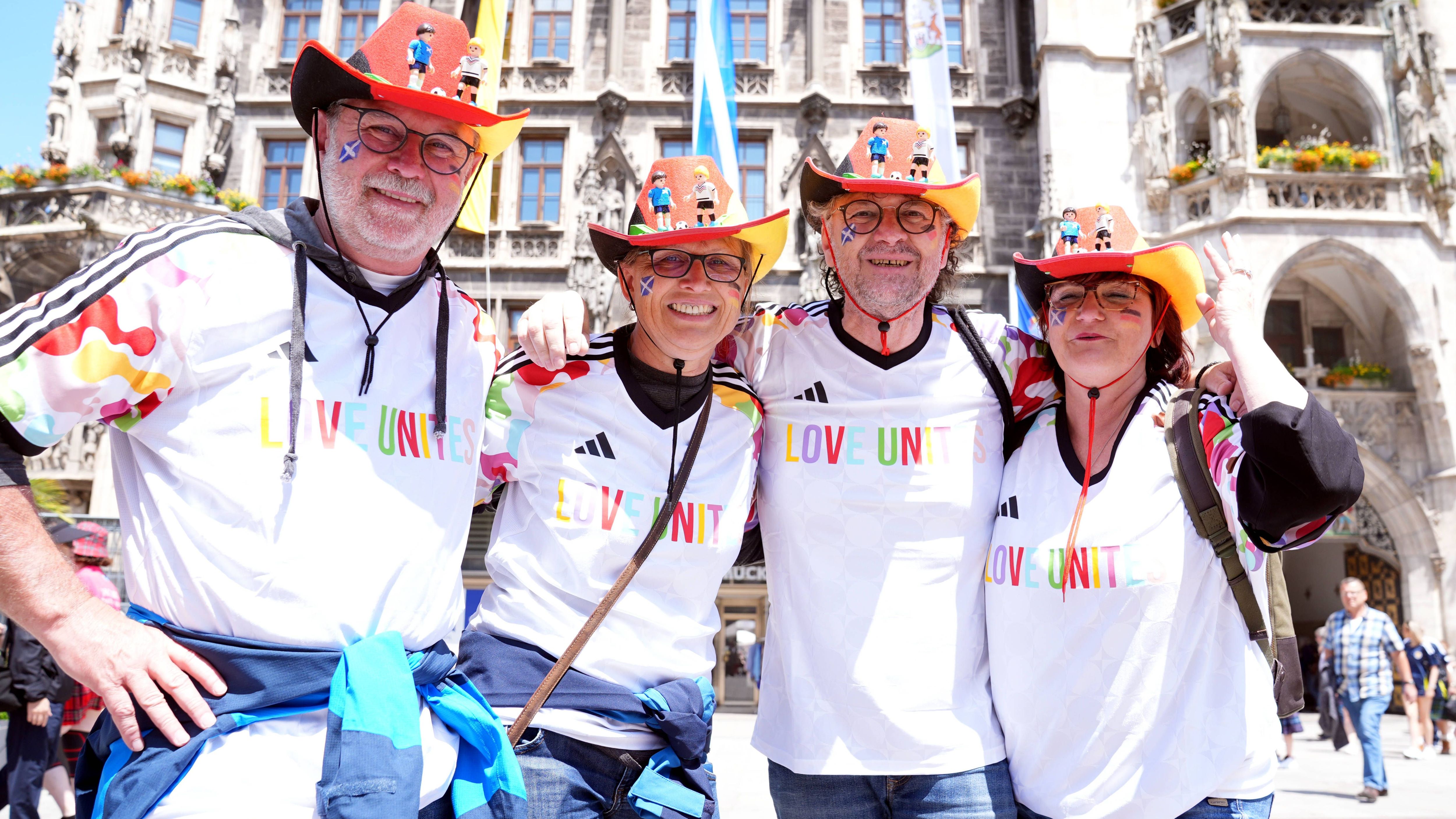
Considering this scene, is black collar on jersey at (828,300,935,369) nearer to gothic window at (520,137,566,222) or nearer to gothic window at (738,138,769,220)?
gothic window at (738,138,769,220)

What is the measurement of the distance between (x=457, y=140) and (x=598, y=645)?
1.40 meters

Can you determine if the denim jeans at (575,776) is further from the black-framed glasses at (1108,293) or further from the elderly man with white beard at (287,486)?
the black-framed glasses at (1108,293)

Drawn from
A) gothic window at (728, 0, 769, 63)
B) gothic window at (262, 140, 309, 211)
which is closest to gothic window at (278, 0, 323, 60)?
gothic window at (262, 140, 309, 211)

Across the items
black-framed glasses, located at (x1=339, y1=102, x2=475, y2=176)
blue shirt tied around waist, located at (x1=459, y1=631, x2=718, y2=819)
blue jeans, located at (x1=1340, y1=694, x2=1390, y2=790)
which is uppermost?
black-framed glasses, located at (x1=339, y1=102, x2=475, y2=176)

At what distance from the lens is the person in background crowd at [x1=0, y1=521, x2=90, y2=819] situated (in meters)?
5.91

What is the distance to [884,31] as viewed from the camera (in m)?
18.3

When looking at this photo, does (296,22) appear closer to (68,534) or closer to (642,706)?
(68,534)

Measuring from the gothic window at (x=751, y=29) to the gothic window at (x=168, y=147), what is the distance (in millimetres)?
11024

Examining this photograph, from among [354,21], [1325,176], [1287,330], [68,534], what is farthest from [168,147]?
[1287,330]

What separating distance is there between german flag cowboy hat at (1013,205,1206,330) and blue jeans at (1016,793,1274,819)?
134 cm

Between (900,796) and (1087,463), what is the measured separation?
45.4 inches

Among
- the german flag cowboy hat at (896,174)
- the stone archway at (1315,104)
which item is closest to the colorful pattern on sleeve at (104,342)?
the german flag cowboy hat at (896,174)

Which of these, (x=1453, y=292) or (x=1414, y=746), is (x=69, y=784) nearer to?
(x=1414, y=746)

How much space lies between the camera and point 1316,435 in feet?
7.22
